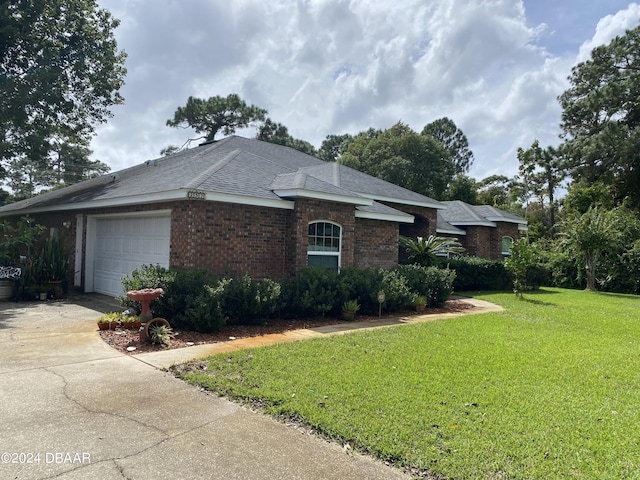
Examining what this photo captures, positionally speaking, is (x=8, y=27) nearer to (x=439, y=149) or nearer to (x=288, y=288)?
(x=288, y=288)

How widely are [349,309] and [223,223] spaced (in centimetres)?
356

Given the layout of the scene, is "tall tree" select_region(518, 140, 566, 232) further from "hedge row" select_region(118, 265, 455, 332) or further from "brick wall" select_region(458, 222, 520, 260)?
"hedge row" select_region(118, 265, 455, 332)

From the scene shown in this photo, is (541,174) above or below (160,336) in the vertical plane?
above

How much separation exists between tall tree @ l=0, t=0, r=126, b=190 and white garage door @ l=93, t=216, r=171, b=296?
6.89m

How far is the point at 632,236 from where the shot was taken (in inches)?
773

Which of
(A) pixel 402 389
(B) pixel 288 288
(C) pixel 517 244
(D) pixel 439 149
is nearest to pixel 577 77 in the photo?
(D) pixel 439 149

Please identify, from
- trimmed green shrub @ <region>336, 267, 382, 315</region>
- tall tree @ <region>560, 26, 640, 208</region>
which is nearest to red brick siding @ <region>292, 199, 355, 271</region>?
trimmed green shrub @ <region>336, 267, 382, 315</region>

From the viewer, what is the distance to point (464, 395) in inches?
188

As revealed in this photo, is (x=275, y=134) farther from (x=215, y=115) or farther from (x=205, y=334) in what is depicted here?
(x=205, y=334)

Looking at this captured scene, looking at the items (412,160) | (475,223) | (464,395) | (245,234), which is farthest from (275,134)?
(464,395)

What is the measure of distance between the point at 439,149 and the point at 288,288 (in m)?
31.7

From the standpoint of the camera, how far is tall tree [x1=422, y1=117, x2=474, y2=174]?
66.1 m

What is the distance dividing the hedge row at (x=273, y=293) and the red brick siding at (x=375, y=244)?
1933 mm

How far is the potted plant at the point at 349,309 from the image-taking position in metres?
9.82
